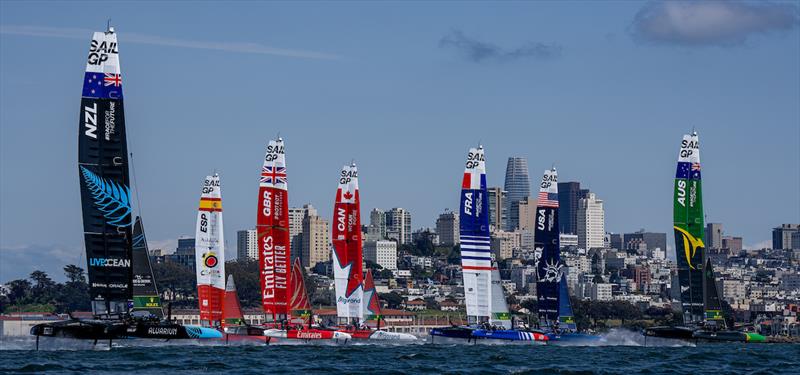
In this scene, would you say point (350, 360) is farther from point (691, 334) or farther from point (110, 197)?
point (691, 334)

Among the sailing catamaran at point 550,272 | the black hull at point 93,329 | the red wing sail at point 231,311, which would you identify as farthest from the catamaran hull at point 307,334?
the black hull at point 93,329

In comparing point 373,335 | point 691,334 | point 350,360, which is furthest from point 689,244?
point 350,360

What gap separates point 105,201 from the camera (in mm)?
45219

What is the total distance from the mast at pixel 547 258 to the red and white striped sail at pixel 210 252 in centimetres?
1725

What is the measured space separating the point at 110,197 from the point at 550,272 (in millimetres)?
36249

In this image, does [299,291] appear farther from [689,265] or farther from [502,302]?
[689,265]

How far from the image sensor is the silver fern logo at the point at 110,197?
45.1 meters

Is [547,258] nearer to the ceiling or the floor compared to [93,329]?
nearer to the ceiling

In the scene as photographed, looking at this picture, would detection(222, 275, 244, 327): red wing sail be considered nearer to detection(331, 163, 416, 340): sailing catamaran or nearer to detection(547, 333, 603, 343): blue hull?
detection(331, 163, 416, 340): sailing catamaran

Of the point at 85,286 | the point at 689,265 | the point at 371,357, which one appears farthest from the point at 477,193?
the point at 85,286

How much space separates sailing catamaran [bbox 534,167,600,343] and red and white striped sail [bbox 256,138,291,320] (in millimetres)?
14281

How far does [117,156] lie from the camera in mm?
45250

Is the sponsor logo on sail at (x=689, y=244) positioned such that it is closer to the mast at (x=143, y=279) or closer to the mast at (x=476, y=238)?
the mast at (x=476, y=238)

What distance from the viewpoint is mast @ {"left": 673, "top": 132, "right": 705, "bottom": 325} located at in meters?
73.4
